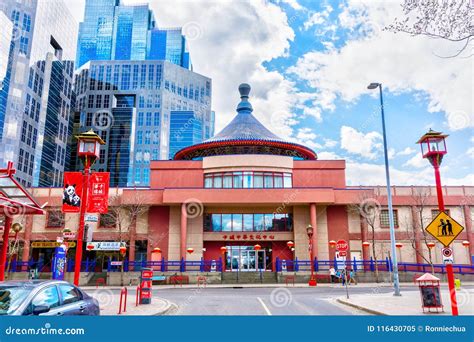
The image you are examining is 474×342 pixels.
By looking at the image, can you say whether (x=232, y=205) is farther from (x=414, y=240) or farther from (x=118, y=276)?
(x=414, y=240)

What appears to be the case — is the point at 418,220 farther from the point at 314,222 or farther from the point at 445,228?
the point at 445,228

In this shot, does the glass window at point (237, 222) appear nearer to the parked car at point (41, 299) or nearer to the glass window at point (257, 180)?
the glass window at point (257, 180)

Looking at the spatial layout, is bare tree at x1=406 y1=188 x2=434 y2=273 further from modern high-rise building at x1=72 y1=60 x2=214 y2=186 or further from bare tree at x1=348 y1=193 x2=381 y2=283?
modern high-rise building at x1=72 y1=60 x2=214 y2=186

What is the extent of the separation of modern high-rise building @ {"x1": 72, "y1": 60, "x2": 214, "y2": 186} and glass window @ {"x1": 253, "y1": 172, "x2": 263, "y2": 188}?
279 ft

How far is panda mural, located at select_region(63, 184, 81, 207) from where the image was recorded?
1364 centimetres

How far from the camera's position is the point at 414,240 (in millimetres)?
37781

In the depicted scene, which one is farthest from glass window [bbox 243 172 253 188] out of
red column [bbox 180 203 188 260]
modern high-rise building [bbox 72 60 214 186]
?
modern high-rise building [bbox 72 60 214 186]

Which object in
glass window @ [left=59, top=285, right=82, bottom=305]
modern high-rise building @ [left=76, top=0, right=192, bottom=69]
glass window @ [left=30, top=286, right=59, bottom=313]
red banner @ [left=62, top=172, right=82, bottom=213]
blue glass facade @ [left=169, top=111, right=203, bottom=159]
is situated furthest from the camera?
modern high-rise building @ [left=76, top=0, right=192, bottom=69]

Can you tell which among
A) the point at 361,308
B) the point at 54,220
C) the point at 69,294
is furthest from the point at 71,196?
the point at 54,220

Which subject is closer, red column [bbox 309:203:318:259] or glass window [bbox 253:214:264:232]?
red column [bbox 309:203:318:259]

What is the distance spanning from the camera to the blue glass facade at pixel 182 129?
449 feet

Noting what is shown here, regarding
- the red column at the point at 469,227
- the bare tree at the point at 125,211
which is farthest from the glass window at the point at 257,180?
the red column at the point at 469,227
